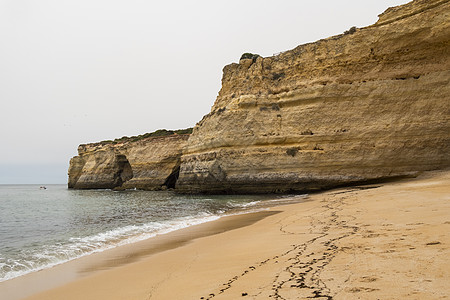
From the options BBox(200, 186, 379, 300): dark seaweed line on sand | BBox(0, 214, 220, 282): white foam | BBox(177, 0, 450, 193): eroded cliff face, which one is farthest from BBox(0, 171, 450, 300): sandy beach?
BBox(177, 0, 450, 193): eroded cliff face

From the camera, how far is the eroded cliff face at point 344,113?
17.5 m

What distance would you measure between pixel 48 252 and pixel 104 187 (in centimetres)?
4634

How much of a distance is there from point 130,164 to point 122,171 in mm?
7370

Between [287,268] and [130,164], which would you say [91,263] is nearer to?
[287,268]

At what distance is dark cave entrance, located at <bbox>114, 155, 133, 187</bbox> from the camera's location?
156 feet

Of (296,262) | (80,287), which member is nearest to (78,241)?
(80,287)

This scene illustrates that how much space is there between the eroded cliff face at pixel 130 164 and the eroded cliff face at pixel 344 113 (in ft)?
39.9

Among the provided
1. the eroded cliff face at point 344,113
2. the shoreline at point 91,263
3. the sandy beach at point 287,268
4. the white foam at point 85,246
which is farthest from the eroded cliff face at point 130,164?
the sandy beach at point 287,268

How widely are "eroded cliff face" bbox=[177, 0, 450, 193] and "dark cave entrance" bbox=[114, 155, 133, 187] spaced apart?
26.4m

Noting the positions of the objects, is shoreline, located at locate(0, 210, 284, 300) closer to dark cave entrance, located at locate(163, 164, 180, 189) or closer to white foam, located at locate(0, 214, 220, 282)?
white foam, located at locate(0, 214, 220, 282)

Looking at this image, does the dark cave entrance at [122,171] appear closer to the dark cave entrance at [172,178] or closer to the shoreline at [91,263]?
the dark cave entrance at [172,178]

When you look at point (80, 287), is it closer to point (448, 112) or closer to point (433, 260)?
point (433, 260)

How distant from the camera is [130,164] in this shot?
42688 millimetres

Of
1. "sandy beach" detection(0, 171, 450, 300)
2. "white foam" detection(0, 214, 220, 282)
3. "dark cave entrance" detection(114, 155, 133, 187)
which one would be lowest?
"white foam" detection(0, 214, 220, 282)
